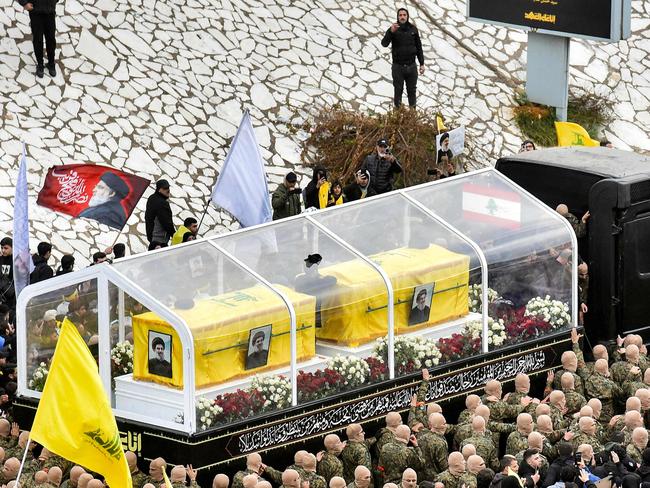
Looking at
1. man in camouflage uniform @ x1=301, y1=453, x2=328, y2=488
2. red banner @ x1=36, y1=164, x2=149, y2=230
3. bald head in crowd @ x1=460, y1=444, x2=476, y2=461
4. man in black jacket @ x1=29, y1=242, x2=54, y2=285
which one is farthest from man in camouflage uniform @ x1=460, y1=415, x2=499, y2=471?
man in black jacket @ x1=29, y1=242, x2=54, y2=285

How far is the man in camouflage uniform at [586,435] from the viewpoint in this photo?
18.3 m

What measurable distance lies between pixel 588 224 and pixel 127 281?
563 centimetres

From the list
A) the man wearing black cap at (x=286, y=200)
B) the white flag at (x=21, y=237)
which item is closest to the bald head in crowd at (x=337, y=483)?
the white flag at (x=21, y=237)

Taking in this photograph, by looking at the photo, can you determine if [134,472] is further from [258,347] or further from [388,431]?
[388,431]

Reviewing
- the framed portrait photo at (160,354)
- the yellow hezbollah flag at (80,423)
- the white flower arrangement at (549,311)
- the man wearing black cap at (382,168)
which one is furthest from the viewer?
the man wearing black cap at (382,168)

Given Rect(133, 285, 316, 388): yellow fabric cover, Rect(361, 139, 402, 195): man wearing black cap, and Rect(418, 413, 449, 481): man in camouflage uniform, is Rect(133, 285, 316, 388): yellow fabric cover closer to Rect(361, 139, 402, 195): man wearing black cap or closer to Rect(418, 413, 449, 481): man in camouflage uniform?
Rect(418, 413, 449, 481): man in camouflage uniform

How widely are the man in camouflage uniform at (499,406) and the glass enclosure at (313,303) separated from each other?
70 cm

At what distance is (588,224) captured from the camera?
21.3 meters

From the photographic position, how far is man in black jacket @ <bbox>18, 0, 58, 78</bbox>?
26.8 m

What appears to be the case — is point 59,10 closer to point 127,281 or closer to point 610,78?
point 610,78

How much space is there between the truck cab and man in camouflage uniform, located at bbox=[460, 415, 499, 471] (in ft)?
10.5

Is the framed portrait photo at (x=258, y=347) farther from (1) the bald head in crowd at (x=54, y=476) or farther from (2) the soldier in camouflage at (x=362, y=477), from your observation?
(1) the bald head in crowd at (x=54, y=476)

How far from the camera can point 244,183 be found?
72.3 ft

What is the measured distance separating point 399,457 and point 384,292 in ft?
7.17
